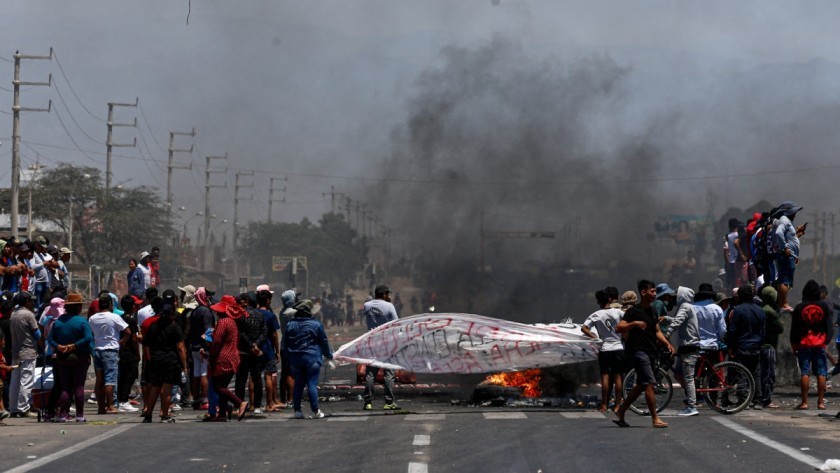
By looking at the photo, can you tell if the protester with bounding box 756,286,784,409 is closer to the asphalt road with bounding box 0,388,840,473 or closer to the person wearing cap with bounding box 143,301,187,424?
the asphalt road with bounding box 0,388,840,473

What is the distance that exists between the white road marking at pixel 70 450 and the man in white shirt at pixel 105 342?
2.06 metres

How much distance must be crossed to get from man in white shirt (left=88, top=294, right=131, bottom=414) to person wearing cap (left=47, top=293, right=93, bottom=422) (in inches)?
28.0

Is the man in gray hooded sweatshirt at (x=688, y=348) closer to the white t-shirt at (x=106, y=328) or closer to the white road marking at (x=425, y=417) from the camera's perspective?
the white road marking at (x=425, y=417)

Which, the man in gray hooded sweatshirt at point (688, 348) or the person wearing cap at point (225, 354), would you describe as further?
the man in gray hooded sweatshirt at point (688, 348)

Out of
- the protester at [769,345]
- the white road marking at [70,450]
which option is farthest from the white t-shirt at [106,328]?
the protester at [769,345]

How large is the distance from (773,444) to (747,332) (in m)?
4.86

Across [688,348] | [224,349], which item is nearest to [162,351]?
[224,349]

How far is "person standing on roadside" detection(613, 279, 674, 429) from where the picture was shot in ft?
48.8

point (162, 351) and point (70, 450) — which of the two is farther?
point (162, 351)

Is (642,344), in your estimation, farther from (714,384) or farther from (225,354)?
(225,354)

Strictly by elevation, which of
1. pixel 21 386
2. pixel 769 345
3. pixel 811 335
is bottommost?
pixel 21 386

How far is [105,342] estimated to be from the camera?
1772 cm

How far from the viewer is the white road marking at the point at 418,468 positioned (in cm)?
1108

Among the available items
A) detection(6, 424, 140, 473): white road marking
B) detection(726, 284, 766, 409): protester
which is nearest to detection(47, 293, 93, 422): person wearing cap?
detection(6, 424, 140, 473): white road marking
